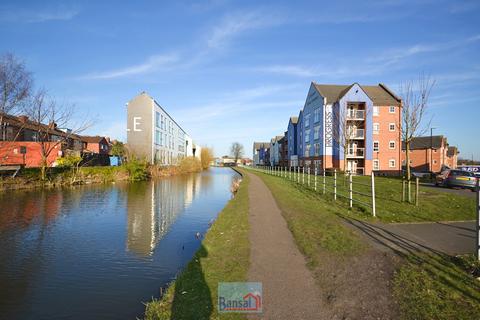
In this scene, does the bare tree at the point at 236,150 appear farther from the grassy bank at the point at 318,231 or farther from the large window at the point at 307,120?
the grassy bank at the point at 318,231

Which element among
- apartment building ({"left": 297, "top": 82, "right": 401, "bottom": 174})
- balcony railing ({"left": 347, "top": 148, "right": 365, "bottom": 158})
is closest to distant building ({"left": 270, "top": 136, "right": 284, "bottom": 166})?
apartment building ({"left": 297, "top": 82, "right": 401, "bottom": 174})

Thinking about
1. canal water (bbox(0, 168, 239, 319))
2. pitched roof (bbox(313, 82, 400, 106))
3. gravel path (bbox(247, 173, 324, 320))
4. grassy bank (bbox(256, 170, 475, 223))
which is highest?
pitched roof (bbox(313, 82, 400, 106))

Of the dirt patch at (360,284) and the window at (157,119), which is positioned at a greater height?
the window at (157,119)

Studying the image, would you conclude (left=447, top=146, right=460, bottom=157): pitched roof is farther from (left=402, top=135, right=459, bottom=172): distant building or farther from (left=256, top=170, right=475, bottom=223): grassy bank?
(left=256, top=170, right=475, bottom=223): grassy bank

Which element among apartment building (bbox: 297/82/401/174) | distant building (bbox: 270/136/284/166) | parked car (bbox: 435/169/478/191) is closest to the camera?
parked car (bbox: 435/169/478/191)

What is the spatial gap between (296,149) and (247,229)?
50.0m

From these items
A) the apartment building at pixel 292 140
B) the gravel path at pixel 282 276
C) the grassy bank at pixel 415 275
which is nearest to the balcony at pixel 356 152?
the apartment building at pixel 292 140

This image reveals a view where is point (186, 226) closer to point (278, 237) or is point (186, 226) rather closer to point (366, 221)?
point (278, 237)

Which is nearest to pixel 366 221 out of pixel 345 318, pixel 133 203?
pixel 345 318

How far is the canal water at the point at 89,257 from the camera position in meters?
5.57

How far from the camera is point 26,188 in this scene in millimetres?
24734

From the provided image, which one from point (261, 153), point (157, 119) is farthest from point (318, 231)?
point (261, 153)

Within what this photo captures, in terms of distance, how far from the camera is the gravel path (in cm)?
416

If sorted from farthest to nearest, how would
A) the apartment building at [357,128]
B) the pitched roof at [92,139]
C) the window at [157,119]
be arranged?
the pitched roof at [92,139], the window at [157,119], the apartment building at [357,128]
